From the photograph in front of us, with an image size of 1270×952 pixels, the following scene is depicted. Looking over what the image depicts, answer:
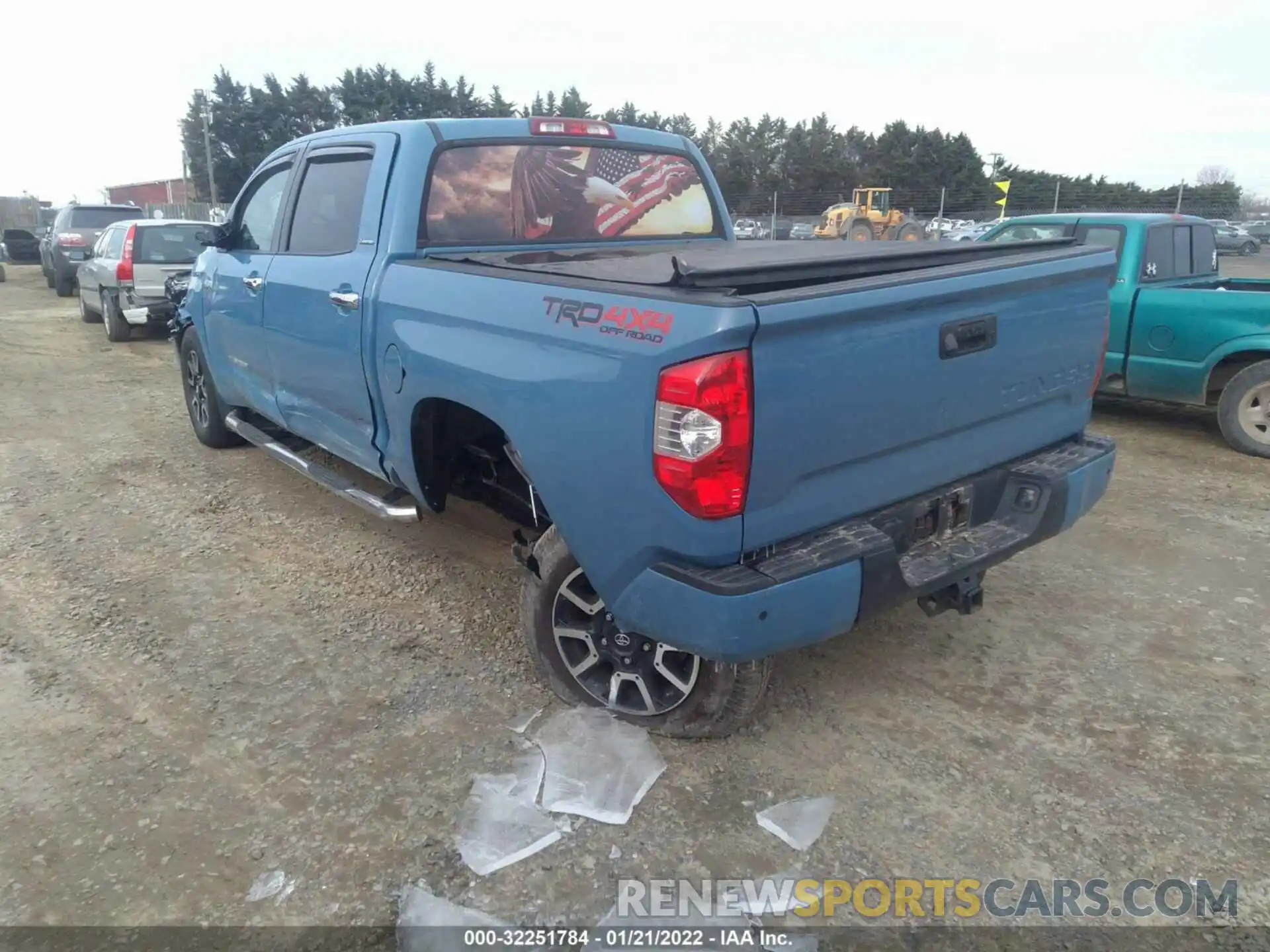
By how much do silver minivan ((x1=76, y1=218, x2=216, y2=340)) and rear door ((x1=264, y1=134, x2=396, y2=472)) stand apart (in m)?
7.89

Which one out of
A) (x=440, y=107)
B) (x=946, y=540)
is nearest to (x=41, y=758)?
(x=946, y=540)

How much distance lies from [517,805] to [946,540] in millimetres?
1645

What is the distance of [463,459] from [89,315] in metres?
13.1

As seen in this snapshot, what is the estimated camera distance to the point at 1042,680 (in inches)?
138

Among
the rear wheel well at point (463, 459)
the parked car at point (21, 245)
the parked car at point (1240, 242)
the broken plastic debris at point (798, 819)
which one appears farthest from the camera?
the parked car at point (1240, 242)

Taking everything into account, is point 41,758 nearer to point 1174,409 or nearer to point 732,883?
point 732,883

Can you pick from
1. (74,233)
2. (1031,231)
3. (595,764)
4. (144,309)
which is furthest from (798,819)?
(74,233)

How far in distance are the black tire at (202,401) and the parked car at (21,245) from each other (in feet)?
80.8

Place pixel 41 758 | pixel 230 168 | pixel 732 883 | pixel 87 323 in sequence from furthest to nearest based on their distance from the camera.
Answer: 1. pixel 230 168
2. pixel 87 323
3. pixel 41 758
4. pixel 732 883

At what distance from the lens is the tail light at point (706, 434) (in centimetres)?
231

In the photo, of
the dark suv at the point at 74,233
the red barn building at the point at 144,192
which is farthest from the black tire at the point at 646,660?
the red barn building at the point at 144,192

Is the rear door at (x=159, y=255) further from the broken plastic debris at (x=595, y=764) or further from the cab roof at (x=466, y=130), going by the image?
the broken plastic debris at (x=595, y=764)

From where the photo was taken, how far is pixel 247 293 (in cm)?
485

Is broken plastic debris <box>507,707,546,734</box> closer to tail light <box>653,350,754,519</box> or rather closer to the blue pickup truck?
the blue pickup truck
